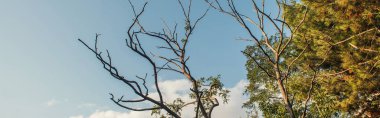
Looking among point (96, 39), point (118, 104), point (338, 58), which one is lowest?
point (118, 104)

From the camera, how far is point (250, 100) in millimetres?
22078

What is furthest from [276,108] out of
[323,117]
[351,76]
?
[351,76]

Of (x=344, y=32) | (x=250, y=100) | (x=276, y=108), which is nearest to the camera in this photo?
(x=276, y=108)

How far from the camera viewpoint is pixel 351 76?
Result: 14906 mm

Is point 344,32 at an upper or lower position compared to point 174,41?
upper

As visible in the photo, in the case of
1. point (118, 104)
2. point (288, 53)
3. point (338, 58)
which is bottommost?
point (118, 104)

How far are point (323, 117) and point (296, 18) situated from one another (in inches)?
319

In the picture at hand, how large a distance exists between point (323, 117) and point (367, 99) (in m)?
5.62

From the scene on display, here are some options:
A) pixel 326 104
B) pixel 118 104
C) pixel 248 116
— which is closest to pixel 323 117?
pixel 326 104

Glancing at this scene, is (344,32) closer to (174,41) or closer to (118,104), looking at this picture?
(174,41)

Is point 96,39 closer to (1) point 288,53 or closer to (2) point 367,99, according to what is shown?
(2) point 367,99

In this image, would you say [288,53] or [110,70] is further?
[288,53]

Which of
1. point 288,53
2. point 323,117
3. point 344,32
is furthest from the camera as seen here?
point 288,53

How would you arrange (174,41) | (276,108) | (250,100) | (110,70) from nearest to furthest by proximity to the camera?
(110,70) < (174,41) < (276,108) < (250,100)
